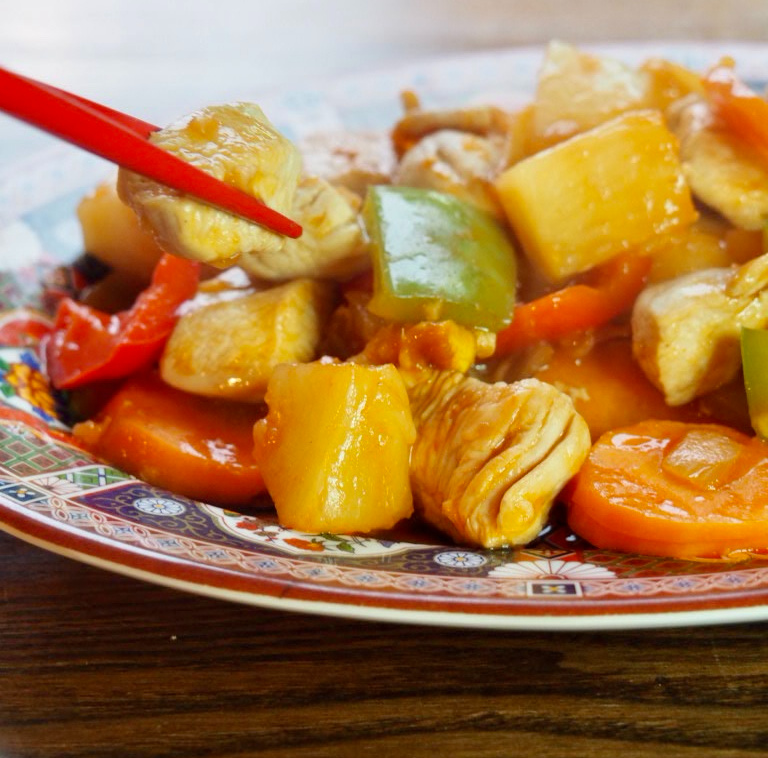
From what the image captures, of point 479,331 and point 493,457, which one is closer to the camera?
point 493,457

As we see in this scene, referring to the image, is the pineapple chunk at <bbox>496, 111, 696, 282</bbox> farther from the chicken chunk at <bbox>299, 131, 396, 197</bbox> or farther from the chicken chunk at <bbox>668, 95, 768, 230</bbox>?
the chicken chunk at <bbox>299, 131, 396, 197</bbox>

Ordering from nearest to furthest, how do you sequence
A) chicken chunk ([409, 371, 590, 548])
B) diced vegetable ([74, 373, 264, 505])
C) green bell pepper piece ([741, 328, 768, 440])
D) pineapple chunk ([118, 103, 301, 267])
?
pineapple chunk ([118, 103, 301, 267]), chicken chunk ([409, 371, 590, 548]), green bell pepper piece ([741, 328, 768, 440]), diced vegetable ([74, 373, 264, 505])

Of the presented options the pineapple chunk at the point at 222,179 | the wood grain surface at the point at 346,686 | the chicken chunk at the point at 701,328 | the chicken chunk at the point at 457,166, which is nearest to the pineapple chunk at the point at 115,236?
the chicken chunk at the point at 457,166

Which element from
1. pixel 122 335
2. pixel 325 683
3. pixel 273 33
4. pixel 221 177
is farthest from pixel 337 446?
pixel 273 33

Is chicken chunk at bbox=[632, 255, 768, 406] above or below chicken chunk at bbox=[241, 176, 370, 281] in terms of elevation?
below

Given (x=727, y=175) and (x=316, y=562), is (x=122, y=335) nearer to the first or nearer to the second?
(x=316, y=562)

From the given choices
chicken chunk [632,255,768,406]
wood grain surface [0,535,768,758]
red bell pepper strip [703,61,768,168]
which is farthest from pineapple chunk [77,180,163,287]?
red bell pepper strip [703,61,768,168]

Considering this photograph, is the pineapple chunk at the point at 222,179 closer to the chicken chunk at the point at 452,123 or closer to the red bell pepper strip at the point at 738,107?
the chicken chunk at the point at 452,123
